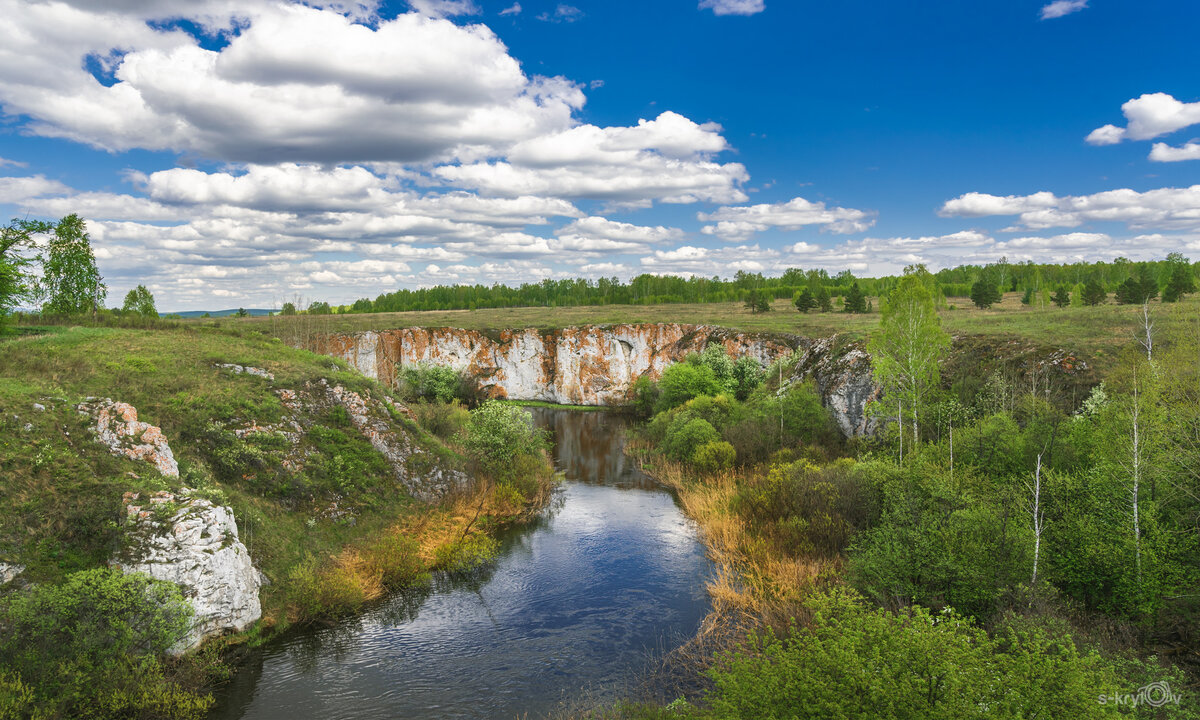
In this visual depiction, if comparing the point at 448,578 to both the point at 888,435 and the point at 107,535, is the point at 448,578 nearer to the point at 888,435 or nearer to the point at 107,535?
the point at 107,535

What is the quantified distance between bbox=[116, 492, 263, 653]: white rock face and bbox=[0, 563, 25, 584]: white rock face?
216 cm

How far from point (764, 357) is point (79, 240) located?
5943 centimetres

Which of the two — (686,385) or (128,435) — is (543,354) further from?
(128,435)

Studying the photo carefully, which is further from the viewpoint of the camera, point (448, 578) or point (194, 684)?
point (448, 578)

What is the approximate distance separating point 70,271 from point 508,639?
37.1 m

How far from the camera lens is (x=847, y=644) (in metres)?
9.47

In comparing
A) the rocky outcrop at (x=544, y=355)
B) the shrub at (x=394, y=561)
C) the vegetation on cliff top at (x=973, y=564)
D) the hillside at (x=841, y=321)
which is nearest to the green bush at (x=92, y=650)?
the shrub at (x=394, y=561)

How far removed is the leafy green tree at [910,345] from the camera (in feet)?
92.4

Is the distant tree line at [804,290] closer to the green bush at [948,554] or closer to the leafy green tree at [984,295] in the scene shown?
the leafy green tree at [984,295]

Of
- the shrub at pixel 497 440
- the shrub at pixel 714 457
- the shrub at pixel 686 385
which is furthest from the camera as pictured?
the shrub at pixel 686 385

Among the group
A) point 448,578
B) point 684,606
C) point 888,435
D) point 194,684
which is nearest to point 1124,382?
point 888,435

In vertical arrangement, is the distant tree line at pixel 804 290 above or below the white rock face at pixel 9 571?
above

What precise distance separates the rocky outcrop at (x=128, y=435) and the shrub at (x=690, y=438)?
95.3 ft

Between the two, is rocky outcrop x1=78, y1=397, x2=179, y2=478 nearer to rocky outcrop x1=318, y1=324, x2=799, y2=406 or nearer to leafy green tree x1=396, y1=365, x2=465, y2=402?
leafy green tree x1=396, y1=365, x2=465, y2=402
